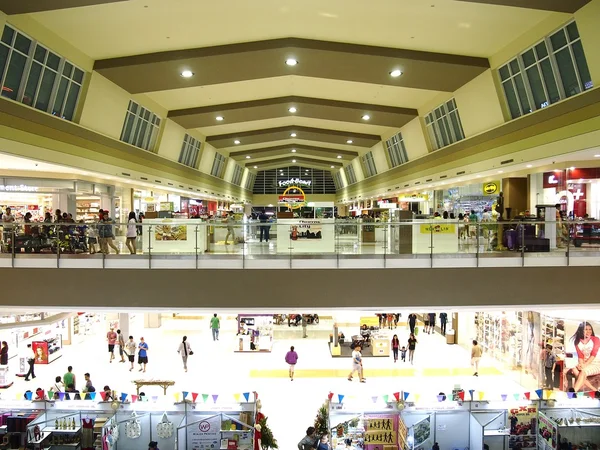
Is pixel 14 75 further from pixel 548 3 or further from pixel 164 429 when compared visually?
pixel 548 3

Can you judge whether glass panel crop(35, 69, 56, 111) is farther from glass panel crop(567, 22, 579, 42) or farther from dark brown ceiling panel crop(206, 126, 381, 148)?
dark brown ceiling panel crop(206, 126, 381, 148)

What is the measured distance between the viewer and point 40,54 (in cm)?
1228

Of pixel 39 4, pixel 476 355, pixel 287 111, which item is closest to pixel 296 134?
pixel 287 111

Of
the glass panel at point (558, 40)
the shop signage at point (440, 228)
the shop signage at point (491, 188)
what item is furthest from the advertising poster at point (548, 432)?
the shop signage at point (491, 188)

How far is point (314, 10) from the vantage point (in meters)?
12.0

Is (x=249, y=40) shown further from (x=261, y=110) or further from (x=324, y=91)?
(x=261, y=110)

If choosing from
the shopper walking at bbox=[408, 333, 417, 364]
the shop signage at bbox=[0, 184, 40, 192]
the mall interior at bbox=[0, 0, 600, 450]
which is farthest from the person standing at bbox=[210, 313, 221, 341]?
the shop signage at bbox=[0, 184, 40, 192]

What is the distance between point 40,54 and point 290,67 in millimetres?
8048

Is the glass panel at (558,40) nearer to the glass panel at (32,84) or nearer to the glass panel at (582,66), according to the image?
the glass panel at (582,66)

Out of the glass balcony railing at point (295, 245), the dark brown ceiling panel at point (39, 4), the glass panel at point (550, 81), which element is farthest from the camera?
the glass panel at point (550, 81)

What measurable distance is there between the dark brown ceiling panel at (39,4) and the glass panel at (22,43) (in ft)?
3.48

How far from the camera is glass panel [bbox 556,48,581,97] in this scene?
1126 cm

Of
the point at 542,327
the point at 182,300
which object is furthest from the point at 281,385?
the point at 542,327

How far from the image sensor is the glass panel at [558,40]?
11234mm
